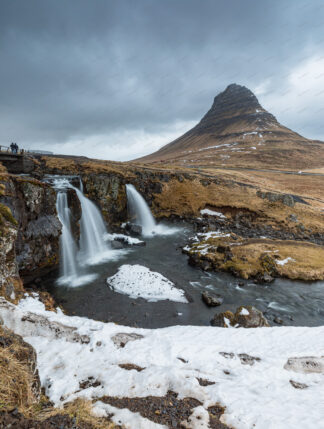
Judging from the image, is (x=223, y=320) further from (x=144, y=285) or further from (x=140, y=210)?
(x=140, y=210)

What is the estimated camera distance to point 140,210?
38344 millimetres

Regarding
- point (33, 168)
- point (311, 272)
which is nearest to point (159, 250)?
point (311, 272)

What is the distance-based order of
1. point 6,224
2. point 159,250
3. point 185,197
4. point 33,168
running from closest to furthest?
point 6,224, point 159,250, point 33,168, point 185,197

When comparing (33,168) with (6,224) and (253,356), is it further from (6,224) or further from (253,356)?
(253,356)

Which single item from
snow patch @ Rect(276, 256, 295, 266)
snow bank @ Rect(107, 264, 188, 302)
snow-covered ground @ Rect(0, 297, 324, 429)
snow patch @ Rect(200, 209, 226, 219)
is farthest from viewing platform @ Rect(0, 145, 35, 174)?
snow patch @ Rect(276, 256, 295, 266)

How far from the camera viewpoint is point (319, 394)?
6301mm

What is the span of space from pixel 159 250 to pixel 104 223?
31.9 feet

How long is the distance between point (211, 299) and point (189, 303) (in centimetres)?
170

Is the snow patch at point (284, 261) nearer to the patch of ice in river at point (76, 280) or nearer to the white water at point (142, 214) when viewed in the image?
the white water at point (142, 214)

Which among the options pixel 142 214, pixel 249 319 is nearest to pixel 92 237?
pixel 142 214

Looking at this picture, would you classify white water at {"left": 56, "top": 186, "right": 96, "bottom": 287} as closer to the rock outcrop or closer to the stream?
the stream

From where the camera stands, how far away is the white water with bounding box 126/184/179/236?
35.2 meters

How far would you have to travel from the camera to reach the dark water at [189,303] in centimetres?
1416

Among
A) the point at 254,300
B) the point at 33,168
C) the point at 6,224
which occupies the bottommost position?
the point at 254,300
